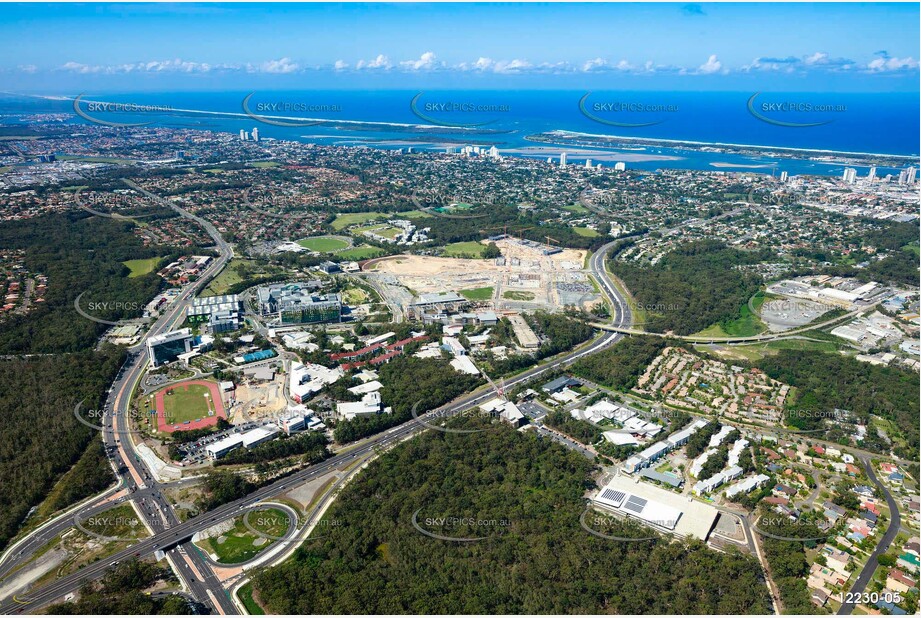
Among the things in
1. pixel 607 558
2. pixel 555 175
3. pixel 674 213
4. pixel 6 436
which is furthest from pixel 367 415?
pixel 555 175

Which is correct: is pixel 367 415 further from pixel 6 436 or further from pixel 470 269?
pixel 470 269

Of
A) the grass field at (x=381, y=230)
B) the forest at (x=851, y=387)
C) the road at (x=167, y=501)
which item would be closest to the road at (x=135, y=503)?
the road at (x=167, y=501)

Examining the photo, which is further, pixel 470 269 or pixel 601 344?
pixel 470 269

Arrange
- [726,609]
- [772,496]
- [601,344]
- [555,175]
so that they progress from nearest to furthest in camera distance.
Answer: [726,609], [772,496], [601,344], [555,175]

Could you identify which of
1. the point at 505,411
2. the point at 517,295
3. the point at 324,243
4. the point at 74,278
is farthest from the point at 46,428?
the point at 324,243

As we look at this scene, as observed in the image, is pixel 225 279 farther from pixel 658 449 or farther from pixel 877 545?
pixel 877 545

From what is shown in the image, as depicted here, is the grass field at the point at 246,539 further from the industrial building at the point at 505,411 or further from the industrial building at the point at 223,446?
the industrial building at the point at 505,411
